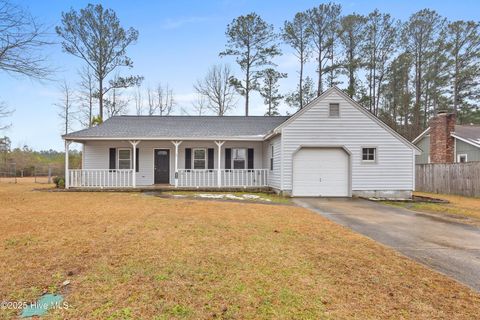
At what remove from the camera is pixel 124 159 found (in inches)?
617

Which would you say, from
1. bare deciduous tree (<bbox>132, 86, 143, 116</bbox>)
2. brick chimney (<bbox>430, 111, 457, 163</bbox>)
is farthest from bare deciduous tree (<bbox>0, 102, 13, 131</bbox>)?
brick chimney (<bbox>430, 111, 457, 163</bbox>)

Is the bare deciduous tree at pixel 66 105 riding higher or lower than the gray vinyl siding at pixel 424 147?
higher

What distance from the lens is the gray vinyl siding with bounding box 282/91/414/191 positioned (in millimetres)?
12836

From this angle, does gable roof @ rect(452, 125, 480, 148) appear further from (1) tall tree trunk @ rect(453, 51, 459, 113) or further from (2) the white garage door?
(2) the white garage door

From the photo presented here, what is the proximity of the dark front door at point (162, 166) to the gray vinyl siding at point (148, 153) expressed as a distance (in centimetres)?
20

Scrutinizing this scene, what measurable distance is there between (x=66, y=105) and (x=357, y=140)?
24.3 m

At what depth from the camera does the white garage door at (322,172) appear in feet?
42.5

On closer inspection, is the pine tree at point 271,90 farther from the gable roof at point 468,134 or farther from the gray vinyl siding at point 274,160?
the gable roof at point 468,134

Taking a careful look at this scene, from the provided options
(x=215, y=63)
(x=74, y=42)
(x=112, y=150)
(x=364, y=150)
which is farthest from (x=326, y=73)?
(x=74, y=42)

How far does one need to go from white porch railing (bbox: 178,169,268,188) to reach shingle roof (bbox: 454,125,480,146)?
43.4 ft

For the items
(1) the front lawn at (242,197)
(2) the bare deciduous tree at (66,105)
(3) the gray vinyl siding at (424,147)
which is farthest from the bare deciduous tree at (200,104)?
(3) the gray vinyl siding at (424,147)

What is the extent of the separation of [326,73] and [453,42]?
11.2m

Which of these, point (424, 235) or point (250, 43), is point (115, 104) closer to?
point (250, 43)

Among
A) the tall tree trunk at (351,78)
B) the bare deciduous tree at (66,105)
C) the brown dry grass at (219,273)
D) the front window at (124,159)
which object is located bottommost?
the brown dry grass at (219,273)
